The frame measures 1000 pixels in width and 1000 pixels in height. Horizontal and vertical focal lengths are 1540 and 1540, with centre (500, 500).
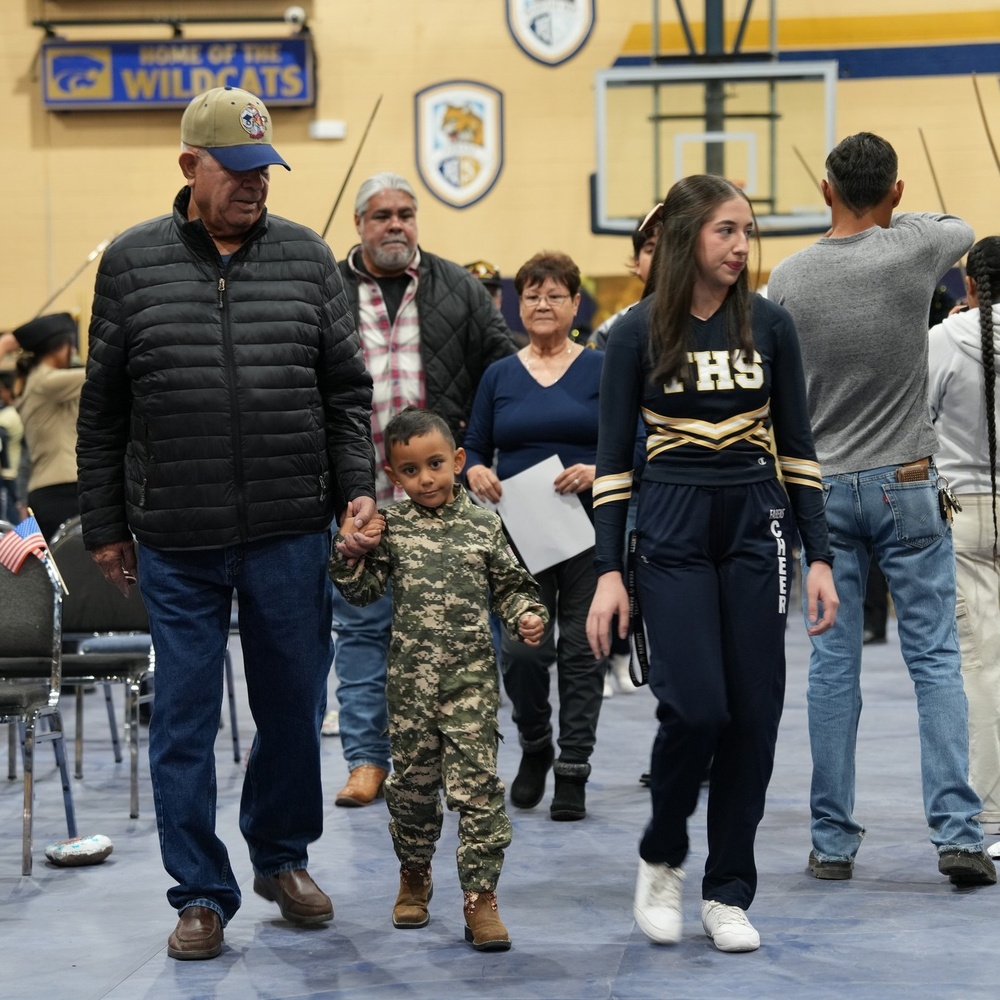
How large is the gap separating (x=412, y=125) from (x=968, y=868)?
25.9ft

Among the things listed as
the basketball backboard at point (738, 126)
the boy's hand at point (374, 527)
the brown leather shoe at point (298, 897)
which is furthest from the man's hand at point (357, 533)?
the basketball backboard at point (738, 126)

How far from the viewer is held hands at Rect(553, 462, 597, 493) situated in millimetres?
3973

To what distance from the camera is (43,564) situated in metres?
3.89

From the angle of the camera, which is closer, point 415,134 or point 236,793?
point 236,793

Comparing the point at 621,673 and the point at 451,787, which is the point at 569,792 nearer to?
the point at 451,787

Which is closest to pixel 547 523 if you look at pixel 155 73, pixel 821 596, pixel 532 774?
pixel 532 774

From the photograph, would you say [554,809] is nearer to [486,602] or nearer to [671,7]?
[486,602]

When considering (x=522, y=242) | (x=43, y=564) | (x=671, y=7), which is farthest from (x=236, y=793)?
(x=671, y=7)

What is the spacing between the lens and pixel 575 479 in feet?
13.0

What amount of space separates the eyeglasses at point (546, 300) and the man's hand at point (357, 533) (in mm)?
1268

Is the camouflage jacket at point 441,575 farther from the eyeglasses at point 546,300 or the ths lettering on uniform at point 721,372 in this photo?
the eyeglasses at point 546,300

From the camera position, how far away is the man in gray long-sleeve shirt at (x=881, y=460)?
3.20m

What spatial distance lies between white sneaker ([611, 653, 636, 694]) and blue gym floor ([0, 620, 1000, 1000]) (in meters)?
1.89

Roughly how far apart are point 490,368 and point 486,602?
121cm
